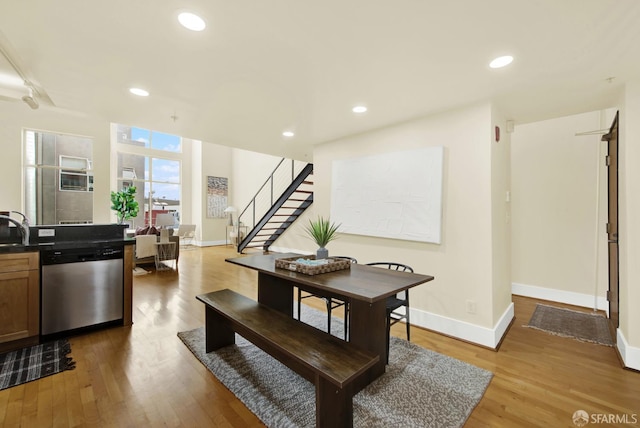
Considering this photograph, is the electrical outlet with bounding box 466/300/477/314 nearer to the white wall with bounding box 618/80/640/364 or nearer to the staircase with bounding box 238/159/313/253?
the white wall with bounding box 618/80/640/364

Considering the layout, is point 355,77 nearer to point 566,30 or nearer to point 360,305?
point 566,30

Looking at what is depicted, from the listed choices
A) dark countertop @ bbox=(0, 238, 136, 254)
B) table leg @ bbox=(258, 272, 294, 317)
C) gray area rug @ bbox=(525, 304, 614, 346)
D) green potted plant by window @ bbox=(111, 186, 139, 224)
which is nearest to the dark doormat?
dark countertop @ bbox=(0, 238, 136, 254)

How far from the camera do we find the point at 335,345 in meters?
1.69

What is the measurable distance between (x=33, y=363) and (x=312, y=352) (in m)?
2.53

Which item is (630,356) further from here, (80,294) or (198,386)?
(80,294)

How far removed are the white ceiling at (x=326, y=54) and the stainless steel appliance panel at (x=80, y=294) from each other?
71.0 inches

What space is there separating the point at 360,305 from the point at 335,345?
15.5 inches

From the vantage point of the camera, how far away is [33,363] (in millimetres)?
2264

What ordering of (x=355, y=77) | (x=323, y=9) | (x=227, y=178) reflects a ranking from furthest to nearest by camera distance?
(x=227, y=178) → (x=355, y=77) → (x=323, y=9)

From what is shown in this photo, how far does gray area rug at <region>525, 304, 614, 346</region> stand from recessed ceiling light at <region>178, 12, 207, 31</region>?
436cm

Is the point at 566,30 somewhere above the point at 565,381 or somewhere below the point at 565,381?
above

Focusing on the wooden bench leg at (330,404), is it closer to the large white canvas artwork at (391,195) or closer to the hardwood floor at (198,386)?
the hardwood floor at (198,386)

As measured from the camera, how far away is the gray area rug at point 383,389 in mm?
1714

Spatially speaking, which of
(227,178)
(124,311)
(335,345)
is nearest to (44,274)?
(124,311)
